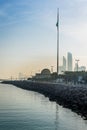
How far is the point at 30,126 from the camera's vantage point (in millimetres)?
34094

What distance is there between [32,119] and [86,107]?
629cm

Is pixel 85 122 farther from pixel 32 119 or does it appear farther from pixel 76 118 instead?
pixel 32 119

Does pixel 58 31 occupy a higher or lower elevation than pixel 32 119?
higher

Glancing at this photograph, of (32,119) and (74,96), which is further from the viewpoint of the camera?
(74,96)

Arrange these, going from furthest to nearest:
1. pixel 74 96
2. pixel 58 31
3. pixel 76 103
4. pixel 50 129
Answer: pixel 58 31, pixel 74 96, pixel 76 103, pixel 50 129

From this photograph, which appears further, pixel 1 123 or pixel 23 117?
pixel 23 117

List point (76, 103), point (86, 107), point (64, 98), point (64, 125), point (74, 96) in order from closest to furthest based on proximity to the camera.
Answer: point (64, 125) < point (86, 107) < point (76, 103) < point (74, 96) < point (64, 98)

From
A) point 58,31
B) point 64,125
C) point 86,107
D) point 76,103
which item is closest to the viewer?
point 64,125

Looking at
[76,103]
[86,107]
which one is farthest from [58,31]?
[86,107]

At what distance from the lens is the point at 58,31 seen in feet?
265

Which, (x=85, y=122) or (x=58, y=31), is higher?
(x=58, y=31)

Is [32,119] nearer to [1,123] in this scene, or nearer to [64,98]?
Answer: [1,123]

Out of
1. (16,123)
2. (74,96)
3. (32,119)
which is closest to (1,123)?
(16,123)

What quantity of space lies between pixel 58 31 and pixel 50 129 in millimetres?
49627
